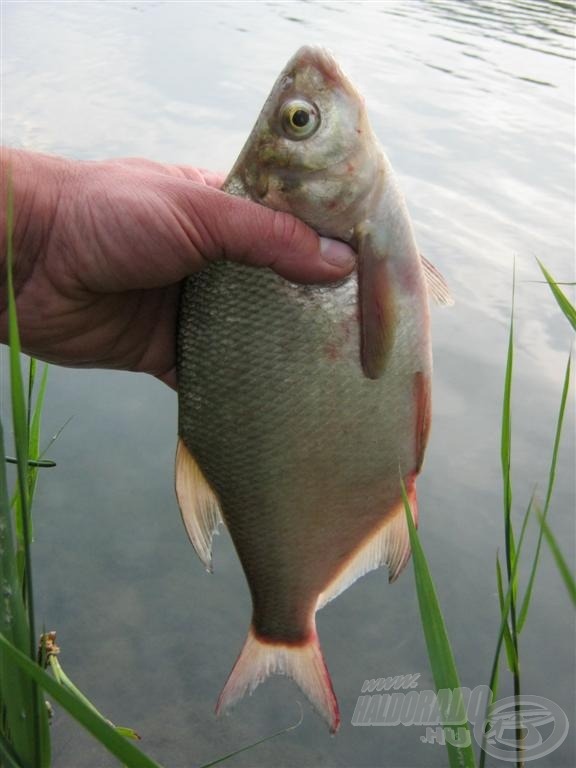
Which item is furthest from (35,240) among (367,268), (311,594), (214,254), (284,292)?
(311,594)

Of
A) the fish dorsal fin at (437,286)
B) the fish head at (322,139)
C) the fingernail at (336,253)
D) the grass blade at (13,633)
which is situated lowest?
the grass blade at (13,633)

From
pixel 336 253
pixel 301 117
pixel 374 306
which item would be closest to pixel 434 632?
pixel 374 306

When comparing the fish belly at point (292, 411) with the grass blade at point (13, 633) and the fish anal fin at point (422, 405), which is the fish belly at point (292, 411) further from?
the grass blade at point (13, 633)

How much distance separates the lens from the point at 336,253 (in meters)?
2.00

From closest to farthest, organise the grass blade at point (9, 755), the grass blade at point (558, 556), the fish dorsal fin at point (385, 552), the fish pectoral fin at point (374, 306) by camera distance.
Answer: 1. the grass blade at point (558, 556)
2. the grass blade at point (9, 755)
3. the fish pectoral fin at point (374, 306)
4. the fish dorsal fin at point (385, 552)

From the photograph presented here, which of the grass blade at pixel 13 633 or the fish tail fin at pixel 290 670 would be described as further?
the fish tail fin at pixel 290 670

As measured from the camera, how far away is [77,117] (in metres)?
9.20

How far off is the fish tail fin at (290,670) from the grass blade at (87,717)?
3.81 feet

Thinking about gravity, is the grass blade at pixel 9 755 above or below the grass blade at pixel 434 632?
below

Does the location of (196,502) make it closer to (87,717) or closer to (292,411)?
(292,411)

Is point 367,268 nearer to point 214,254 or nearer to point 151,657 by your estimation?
point 214,254

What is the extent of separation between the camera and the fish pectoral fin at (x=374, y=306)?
1949 millimetres

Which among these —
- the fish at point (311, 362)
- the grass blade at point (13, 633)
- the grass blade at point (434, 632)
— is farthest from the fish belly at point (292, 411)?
the grass blade at point (13, 633)

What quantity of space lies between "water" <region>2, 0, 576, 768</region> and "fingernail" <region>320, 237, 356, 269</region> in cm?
192
